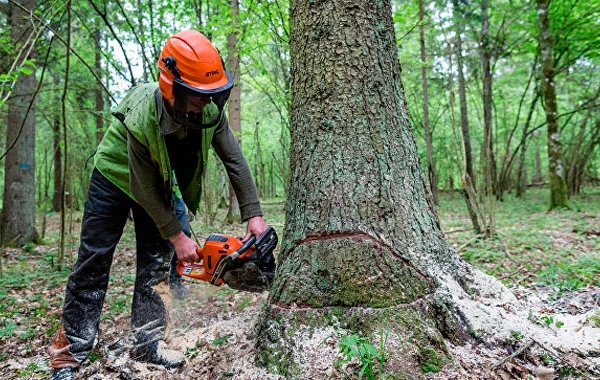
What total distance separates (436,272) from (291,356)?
0.83m

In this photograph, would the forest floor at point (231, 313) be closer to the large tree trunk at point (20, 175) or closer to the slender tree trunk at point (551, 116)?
the large tree trunk at point (20, 175)

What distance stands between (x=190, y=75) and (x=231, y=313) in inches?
71.8

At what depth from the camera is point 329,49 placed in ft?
6.73

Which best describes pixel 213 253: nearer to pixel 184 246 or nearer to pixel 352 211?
pixel 184 246

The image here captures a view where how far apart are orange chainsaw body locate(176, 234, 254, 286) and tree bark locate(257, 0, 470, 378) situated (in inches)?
11.3

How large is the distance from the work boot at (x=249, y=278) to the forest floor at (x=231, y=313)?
228 mm

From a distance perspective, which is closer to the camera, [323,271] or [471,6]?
[323,271]

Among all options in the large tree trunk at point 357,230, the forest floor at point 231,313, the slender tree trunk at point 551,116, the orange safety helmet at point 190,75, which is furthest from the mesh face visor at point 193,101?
the slender tree trunk at point 551,116

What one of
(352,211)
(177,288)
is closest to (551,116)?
(352,211)

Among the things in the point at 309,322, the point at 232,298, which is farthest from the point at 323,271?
the point at 232,298

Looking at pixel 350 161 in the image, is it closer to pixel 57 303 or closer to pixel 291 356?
pixel 291 356

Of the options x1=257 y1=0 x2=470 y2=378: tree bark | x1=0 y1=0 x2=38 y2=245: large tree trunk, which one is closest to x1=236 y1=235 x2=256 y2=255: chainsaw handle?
x1=257 y1=0 x2=470 y2=378: tree bark

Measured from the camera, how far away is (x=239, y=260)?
2180 millimetres

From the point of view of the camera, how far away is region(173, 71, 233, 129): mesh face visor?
1871 mm
